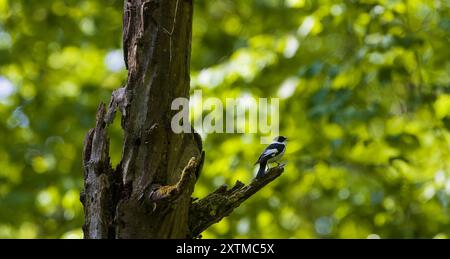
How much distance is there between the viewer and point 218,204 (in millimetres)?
3514

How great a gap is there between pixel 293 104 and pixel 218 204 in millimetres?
4296

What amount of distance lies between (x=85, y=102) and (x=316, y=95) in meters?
4.26

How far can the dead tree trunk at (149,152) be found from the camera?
3.36 meters

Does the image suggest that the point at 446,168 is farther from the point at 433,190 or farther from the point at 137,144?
the point at 137,144

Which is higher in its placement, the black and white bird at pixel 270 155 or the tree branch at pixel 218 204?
the black and white bird at pixel 270 155

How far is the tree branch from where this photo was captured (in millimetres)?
3492

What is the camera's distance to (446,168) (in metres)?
6.75

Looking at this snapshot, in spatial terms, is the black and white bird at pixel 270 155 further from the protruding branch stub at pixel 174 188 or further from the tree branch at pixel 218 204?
the protruding branch stub at pixel 174 188

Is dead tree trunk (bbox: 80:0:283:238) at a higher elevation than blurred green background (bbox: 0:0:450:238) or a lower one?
lower

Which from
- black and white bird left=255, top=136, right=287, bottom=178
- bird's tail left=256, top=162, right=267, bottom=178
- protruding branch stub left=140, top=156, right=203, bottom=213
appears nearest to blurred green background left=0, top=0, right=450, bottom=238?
black and white bird left=255, top=136, right=287, bottom=178

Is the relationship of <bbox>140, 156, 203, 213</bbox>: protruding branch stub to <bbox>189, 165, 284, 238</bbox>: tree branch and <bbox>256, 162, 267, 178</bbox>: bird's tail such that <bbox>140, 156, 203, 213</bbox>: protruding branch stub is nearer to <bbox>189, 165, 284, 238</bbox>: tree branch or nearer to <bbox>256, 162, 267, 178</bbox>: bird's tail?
<bbox>189, 165, 284, 238</bbox>: tree branch

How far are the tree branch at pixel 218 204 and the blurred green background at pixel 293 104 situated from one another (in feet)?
10.2

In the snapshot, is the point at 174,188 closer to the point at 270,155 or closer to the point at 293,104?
the point at 270,155

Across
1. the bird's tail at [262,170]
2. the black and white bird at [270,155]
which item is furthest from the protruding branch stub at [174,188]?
the black and white bird at [270,155]
